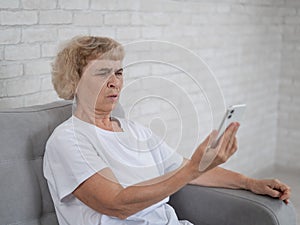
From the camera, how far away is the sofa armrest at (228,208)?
5.32 feet

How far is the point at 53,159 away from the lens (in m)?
1.48

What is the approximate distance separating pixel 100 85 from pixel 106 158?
219 mm

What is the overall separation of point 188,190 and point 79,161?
53 centimetres

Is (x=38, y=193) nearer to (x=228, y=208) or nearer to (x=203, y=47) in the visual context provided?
(x=228, y=208)

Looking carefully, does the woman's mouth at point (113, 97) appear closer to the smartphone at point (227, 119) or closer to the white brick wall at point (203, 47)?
the white brick wall at point (203, 47)

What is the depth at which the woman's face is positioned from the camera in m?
1.55

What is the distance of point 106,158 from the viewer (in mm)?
1505

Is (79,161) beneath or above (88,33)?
beneath

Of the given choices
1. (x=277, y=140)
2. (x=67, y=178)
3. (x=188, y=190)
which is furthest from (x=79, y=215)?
(x=277, y=140)

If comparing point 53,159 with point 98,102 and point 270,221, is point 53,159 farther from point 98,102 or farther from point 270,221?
point 270,221

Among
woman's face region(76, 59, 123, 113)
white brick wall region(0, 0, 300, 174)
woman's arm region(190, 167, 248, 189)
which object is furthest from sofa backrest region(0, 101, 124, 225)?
woman's arm region(190, 167, 248, 189)

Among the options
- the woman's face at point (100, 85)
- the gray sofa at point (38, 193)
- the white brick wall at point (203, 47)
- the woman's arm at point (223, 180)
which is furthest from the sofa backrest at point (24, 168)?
the woman's arm at point (223, 180)

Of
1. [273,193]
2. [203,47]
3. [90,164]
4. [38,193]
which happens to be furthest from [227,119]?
[203,47]

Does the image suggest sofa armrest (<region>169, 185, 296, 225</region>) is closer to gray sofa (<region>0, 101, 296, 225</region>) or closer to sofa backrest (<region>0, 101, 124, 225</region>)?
gray sofa (<region>0, 101, 296, 225</region>)
